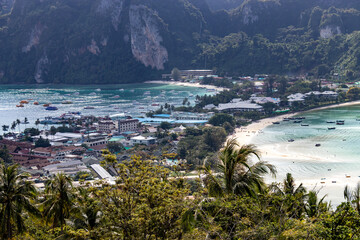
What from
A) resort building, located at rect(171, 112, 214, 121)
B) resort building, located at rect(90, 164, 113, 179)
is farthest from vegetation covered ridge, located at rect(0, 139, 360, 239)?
resort building, located at rect(171, 112, 214, 121)

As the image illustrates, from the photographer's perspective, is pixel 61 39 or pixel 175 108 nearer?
pixel 175 108

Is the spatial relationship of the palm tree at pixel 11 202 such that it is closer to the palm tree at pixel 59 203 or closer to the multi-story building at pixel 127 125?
the palm tree at pixel 59 203

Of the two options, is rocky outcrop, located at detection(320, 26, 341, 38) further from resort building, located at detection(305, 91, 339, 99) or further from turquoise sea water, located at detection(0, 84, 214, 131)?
resort building, located at detection(305, 91, 339, 99)

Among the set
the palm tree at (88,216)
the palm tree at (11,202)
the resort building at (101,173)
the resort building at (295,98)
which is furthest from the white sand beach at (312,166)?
the resort building at (295,98)

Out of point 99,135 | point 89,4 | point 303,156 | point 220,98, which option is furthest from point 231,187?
point 89,4

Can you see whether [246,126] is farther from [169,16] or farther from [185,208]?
[169,16]

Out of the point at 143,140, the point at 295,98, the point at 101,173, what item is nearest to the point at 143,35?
the point at 295,98
